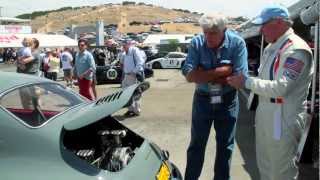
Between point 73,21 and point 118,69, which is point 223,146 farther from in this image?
point 73,21

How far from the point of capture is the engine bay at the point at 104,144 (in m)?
3.78

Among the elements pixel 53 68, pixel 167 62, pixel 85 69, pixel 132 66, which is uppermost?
pixel 132 66

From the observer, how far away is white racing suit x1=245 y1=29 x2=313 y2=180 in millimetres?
4176

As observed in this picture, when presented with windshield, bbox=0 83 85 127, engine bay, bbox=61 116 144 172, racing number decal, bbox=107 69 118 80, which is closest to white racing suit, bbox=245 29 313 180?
engine bay, bbox=61 116 144 172

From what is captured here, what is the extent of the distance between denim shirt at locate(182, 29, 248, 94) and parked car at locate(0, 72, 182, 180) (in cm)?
96

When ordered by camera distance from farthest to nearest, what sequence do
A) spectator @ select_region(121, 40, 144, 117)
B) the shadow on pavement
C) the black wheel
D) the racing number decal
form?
the black wheel, the racing number decal, spectator @ select_region(121, 40, 144, 117), the shadow on pavement

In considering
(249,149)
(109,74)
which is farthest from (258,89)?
(109,74)

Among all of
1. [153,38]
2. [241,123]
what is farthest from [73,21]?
[241,123]

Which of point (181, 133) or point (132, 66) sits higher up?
point (132, 66)

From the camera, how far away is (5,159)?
11.3 feet

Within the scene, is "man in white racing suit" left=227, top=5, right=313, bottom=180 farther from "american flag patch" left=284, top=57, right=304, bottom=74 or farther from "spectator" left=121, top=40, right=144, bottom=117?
"spectator" left=121, top=40, right=144, bottom=117

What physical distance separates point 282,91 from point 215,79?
0.96 m

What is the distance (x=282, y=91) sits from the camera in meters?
4.16

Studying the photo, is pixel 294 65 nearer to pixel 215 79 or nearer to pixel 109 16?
pixel 215 79
